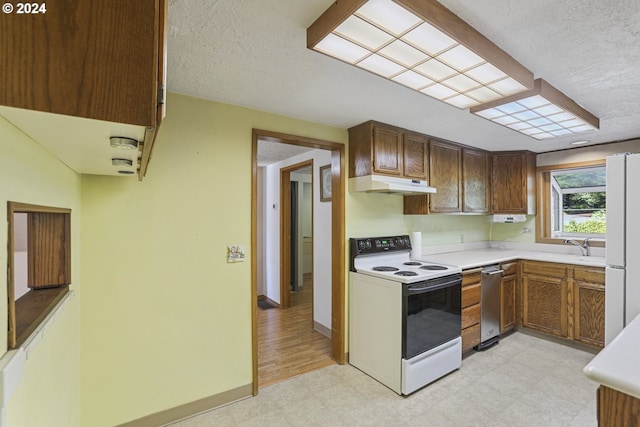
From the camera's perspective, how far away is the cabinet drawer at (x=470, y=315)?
2.76m

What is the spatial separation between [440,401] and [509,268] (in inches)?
74.2

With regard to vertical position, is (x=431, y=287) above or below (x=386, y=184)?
below

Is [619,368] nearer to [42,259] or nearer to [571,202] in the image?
[42,259]

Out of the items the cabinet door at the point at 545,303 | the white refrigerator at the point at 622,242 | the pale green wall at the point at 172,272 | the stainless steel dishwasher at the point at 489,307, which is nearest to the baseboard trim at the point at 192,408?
the pale green wall at the point at 172,272

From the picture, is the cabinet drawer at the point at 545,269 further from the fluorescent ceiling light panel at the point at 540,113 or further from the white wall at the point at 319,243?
the white wall at the point at 319,243

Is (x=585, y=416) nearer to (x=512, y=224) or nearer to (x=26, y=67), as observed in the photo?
(x=512, y=224)

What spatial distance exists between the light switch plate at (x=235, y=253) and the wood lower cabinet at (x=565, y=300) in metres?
3.25

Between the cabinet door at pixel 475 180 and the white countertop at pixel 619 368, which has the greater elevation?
the cabinet door at pixel 475 180

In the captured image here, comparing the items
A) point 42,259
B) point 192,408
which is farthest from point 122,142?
point 192,408

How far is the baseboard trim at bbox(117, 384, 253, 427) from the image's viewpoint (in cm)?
189

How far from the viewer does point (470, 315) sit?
2.82 meters

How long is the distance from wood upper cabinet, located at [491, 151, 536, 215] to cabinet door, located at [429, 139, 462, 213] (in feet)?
2.65

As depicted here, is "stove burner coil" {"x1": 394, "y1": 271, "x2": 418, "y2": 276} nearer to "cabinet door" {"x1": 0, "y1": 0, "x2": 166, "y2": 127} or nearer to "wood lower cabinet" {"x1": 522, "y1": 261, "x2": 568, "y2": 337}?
"wood lower cabinet" {"x1": 522, "y1": 261, "x2": 568, "y2": 337}

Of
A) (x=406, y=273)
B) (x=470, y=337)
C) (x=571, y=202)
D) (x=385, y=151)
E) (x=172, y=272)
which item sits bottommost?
(x=470, y=337)
